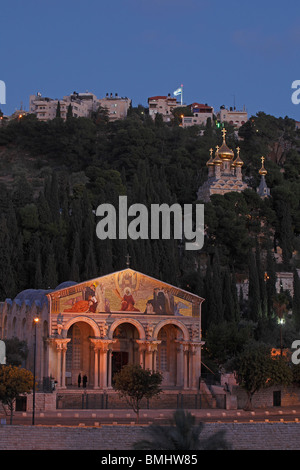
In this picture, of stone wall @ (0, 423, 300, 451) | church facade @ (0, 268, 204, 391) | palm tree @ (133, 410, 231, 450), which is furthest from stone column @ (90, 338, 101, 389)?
palm tree @ (133, 410, 231, 450)

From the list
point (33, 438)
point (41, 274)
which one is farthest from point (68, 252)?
point (33, 438)

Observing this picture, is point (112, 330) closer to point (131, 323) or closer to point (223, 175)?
point (131, 323)

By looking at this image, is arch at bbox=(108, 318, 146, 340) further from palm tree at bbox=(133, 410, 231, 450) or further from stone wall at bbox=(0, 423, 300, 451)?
palm tree at bbox=(133, 410, 231, 450)

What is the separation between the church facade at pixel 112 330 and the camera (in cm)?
5816

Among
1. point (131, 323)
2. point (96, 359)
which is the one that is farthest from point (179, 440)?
point (131, 323)

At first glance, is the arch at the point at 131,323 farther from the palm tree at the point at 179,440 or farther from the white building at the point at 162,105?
the white building at the point at 162,105

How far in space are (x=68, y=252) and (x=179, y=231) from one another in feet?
44.3

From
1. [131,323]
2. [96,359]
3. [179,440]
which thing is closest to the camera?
[179,440]

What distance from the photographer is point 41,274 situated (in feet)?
253

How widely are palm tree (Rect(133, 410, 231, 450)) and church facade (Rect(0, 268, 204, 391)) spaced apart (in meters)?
21.1

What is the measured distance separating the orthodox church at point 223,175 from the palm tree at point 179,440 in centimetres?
7191

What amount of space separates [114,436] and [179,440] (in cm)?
639

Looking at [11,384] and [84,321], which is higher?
[84,321]

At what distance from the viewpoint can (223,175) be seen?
11306 cm
